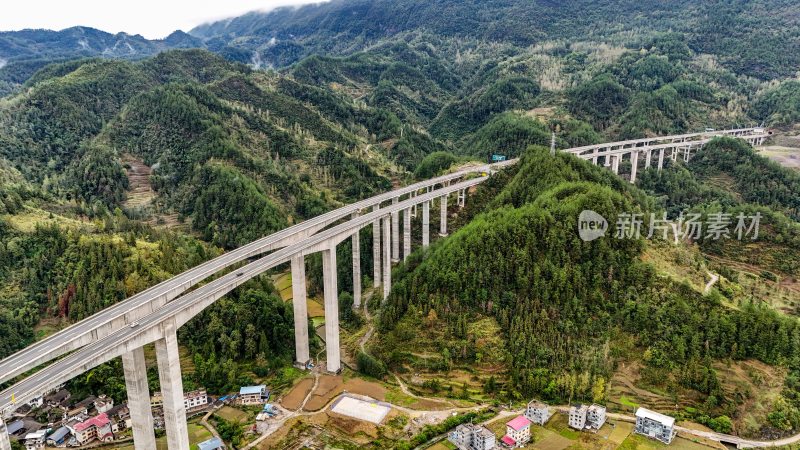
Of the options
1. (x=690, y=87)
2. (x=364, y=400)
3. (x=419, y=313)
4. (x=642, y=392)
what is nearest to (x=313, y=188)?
(x=419, y=313)

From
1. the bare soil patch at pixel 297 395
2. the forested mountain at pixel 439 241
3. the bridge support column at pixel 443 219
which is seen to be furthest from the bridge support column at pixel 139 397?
the bridge support column at pixel 443 219

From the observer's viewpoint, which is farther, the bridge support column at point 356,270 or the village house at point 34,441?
the bridge support column at point 356,270

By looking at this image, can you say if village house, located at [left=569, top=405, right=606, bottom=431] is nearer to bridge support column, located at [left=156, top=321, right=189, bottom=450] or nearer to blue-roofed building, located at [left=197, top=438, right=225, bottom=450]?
blue-roofed building, located at [left=197, top=438, right=225, bottom=450]

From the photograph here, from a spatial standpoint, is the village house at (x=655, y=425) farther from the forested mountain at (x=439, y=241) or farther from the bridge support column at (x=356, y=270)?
the bridge support column at (x=356, y=270)

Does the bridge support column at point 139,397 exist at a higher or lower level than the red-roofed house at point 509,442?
higher

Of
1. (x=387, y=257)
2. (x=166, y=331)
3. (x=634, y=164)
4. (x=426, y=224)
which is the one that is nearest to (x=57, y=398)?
(x=166, y=331)

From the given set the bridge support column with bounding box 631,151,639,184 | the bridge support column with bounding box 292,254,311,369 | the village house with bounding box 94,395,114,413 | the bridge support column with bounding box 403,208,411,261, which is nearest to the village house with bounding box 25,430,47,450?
the village house with bounding box 94,395,114,413
